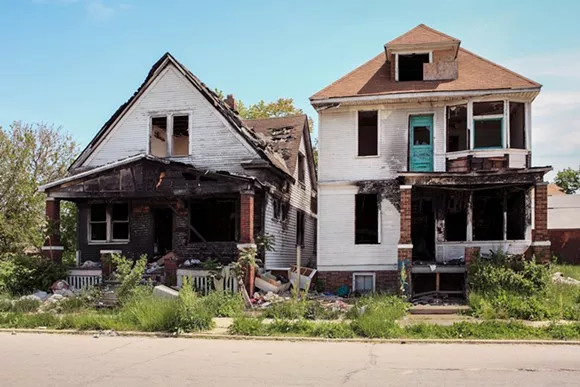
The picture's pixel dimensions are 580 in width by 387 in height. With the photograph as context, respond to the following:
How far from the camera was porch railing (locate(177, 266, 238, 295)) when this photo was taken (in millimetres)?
17500

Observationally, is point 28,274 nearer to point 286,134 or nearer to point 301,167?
point 286,134

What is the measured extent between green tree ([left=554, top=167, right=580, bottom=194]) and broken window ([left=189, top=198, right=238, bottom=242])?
70.8 m

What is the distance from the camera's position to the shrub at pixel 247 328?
12.8 meters

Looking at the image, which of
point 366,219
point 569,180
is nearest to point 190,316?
point 366,219

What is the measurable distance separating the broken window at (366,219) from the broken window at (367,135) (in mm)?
1661

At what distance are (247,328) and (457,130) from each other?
12.1 m

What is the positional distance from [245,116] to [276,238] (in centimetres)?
2401

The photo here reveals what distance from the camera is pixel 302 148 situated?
2792 centimetres

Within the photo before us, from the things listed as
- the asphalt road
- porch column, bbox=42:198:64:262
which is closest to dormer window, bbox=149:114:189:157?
porch column, bbox=42:198:64:262

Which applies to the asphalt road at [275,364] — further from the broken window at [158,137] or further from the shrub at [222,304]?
the broken window at [158,137]

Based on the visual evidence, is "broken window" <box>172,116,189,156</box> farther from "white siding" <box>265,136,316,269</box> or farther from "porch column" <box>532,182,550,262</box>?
"porch column" <box>532,182,550,262</box>

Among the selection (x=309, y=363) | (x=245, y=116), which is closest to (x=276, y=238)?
(x=309, y=363)

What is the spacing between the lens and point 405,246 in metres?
18.0

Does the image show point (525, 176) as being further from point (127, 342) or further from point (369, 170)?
point (127, 342)
